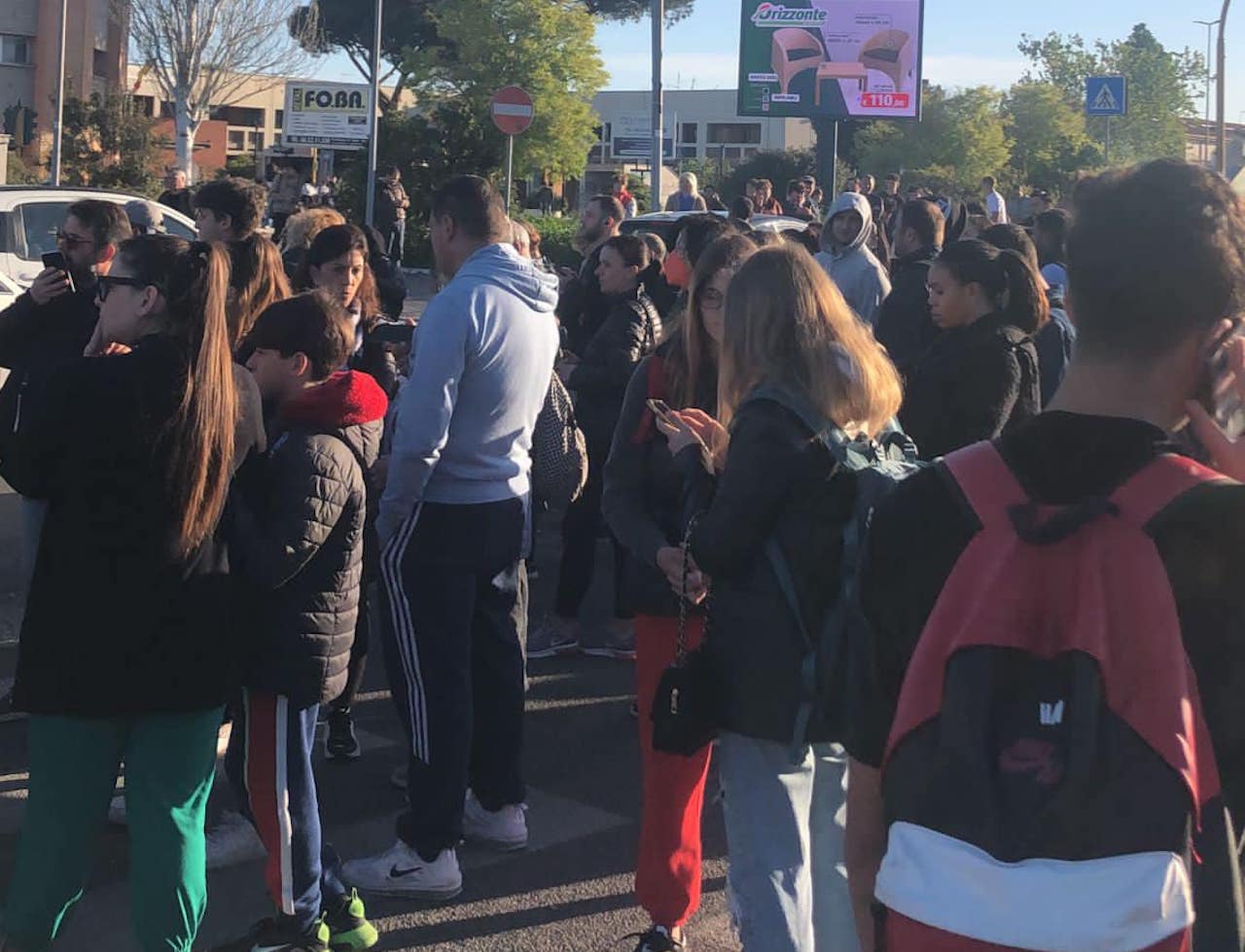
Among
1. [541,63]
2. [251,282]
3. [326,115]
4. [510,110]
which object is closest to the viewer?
[251,282]

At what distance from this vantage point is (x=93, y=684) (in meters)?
3.30

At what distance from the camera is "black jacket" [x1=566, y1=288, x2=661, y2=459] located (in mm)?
6863

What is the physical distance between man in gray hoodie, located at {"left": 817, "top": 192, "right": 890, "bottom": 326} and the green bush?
57.8ft

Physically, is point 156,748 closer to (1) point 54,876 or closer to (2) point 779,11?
(1) point 54,876

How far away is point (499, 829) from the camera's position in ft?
16.3

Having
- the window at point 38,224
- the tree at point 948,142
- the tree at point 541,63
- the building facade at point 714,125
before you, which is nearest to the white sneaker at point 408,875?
the window at point 38,224

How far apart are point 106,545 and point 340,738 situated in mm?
2547

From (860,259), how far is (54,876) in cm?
606

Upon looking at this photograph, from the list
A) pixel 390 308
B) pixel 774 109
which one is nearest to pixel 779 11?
pixel 774 109

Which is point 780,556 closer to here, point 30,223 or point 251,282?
point 251,282

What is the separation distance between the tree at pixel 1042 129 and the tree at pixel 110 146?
29.3m

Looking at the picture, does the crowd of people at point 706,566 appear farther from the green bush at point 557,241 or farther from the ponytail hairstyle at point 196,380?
the green bush at point 557,241

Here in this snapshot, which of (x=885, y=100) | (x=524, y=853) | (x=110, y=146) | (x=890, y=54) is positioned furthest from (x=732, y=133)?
(x=524, y=853)

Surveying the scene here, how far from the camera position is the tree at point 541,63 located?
39.2 m
